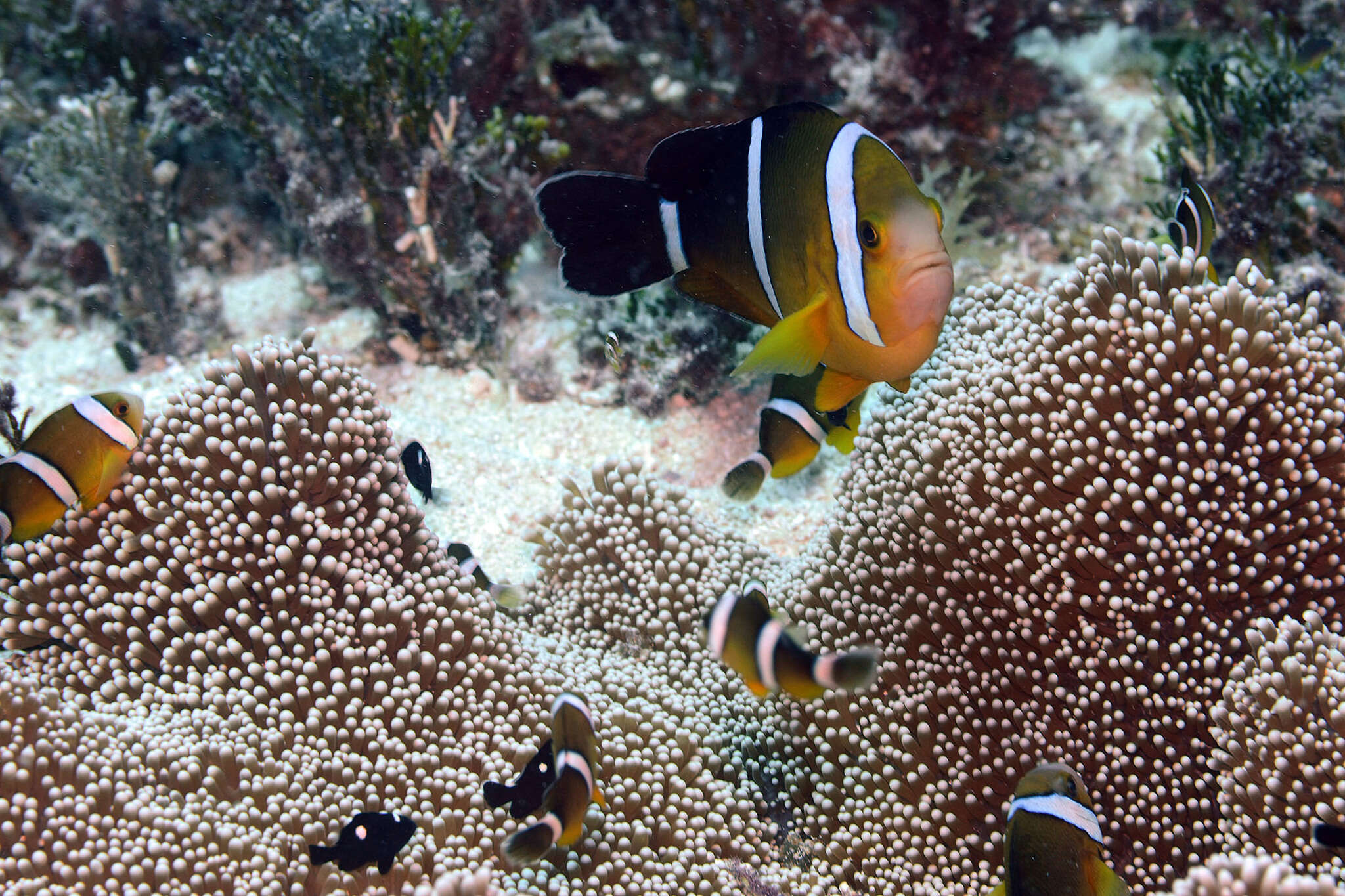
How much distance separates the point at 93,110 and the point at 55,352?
1762 mm

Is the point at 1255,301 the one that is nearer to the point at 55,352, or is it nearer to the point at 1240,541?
the point at 1240,541

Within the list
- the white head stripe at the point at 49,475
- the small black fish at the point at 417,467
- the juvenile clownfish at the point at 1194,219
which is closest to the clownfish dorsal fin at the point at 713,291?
the small black fish at the point at 417,467

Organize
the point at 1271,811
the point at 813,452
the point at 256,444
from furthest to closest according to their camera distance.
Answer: the point at 813,452
the point at 256,444
the point at 1271,811

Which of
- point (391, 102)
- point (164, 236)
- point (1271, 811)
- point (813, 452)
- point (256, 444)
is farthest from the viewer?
point (164, 236)

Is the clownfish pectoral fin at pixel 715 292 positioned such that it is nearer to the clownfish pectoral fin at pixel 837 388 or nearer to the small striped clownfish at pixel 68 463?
the clownfish pectoral fin at pixel 837 388

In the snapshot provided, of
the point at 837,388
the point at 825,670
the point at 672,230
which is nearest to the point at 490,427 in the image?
the point at 672,230

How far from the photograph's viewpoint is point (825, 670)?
1.58m

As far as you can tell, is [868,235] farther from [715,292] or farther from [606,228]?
[606,228]

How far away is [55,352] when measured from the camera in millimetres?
5746

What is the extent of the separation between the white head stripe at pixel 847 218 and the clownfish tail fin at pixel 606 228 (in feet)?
1.46

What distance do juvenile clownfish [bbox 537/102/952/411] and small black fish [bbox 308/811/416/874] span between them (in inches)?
58.1

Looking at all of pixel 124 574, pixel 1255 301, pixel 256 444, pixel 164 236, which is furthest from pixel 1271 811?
pixel 164 236

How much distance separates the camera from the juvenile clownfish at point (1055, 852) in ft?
5.74

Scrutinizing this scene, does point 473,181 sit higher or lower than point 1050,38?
lower
